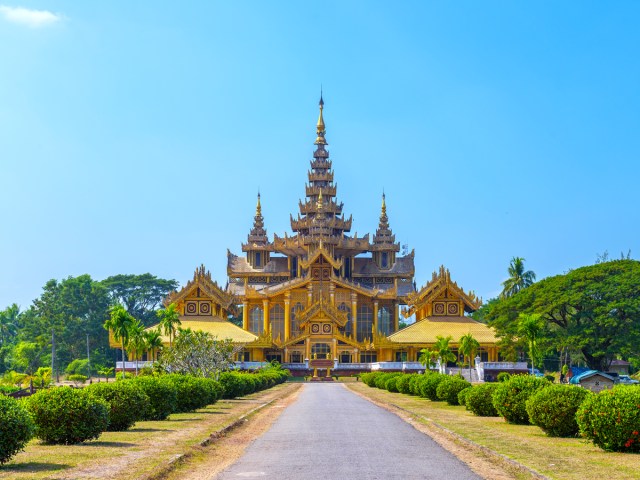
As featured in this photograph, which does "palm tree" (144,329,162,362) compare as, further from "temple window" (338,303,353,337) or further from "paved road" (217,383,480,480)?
"paved road" (217,383,480,480)

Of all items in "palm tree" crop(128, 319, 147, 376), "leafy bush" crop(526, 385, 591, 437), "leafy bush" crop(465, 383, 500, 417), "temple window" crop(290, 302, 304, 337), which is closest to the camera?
"leafy bush" crop(526, 385, 591, 437)

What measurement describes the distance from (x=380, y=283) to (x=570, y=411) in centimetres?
8042

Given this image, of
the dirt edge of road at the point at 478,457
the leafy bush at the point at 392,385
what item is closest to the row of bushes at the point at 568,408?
the dirt edge of road at the point at 478,457

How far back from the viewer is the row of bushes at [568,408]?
17156mm

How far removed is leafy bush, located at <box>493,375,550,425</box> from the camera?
24656 mm

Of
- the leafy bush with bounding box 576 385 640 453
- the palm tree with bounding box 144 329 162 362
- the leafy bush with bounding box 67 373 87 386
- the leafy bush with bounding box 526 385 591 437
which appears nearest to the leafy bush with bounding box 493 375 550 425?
the leafy bush with bounding box 526 385 591 437

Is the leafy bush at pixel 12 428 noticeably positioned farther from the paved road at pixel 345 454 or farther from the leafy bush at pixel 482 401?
the leafy bush at pixel 482 401

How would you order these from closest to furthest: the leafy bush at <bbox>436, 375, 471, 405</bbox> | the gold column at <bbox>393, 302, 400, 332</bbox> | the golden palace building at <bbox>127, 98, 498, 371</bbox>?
the leafy bush at <bbox>436, 375, 471, 405</bbox> < the golden palace building at <bbox>127, 98, 498, 371</bbox> < the gold column at <bbox>393, 302, 400, 332</bbox>

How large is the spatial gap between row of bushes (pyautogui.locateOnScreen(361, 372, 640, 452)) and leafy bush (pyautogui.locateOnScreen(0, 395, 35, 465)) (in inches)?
400

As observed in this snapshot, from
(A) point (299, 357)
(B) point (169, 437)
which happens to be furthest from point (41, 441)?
(A) point (299, 357)

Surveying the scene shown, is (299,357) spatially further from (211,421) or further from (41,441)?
(41,441)

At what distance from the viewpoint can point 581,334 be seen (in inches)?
2586

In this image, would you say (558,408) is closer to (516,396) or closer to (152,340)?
(516,396)

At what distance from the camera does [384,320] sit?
95500 millimetres
